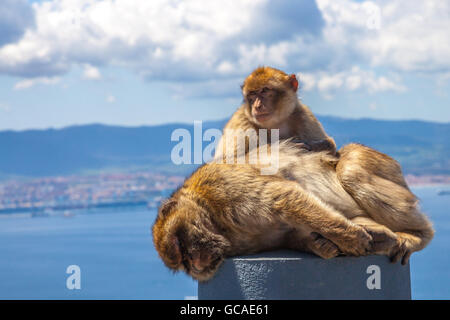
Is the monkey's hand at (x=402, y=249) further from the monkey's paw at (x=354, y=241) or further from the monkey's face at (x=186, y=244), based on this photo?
the monkey's face at (x=186, y=244)

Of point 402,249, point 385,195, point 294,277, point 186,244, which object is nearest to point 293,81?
point 385,195

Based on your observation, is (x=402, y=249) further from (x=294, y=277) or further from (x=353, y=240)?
(x=294, y=277)

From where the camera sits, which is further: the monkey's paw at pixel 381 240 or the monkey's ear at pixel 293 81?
the monkey's ear at pixel 293 81

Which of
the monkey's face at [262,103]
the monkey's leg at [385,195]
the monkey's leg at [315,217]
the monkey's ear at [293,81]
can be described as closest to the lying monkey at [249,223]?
the monkey's leg at [315,217]

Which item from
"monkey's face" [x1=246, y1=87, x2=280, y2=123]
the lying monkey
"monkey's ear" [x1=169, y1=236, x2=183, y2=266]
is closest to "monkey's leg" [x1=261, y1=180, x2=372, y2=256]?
the lying monkey

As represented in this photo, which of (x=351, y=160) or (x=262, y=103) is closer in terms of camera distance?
(x=351, y=160)

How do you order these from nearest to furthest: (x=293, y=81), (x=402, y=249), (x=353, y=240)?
(x=353, y=240) < (x=402, y=249) < (x=293, y=81)
